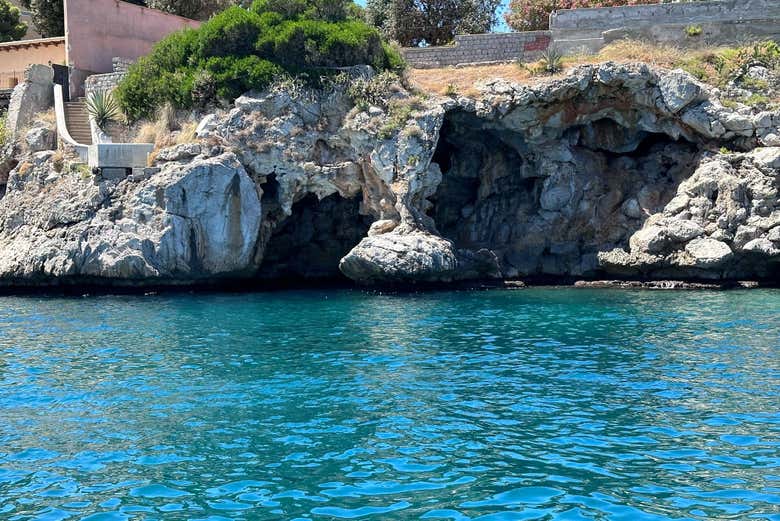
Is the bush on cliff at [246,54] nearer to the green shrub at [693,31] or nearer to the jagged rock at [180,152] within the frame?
the jagged rock at [180,152]

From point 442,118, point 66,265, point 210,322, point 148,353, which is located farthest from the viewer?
point 442,118

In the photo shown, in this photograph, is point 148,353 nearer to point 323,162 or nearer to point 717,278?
point 323,162

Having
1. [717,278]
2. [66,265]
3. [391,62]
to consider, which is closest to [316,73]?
[391,62]

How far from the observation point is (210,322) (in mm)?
19594

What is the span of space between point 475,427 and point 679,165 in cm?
1890

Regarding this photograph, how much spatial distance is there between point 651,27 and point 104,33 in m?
20.5

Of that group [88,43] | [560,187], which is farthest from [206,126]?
[560,187]

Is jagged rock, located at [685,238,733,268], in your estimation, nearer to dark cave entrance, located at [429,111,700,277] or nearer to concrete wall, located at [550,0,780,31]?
dark cave entrance, located at [429,111,700,277]

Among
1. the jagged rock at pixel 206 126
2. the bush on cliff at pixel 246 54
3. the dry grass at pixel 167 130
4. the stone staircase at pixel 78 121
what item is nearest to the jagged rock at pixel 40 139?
the stone staircase at pixel 78 121

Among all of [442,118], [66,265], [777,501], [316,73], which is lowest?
[777,501]

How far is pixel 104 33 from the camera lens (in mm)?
32625

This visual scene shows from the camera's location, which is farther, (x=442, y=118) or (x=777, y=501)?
(x=442, y=118)

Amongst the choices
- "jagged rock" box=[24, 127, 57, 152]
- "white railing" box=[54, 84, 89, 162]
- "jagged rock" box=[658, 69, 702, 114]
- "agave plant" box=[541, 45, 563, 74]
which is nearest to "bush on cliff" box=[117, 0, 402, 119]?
"white railing" box=[54, 84, 89, 162]

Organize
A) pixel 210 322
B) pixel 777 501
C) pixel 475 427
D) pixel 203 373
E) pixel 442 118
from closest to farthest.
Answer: pixel 777 501
pixel 475 427
pixel 203 373
pixel 210 322
pixel 442 118
